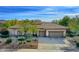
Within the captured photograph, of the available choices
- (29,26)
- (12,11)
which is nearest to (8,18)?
(12,11)

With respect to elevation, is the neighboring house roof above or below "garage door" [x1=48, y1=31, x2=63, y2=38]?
above

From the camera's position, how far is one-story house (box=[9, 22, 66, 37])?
2494mm

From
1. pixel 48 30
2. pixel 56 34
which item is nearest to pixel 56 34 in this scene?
pixel 56 34

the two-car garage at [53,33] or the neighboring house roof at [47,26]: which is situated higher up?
the neighboring house roof at [47,26]

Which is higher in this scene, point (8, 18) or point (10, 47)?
point (8, 18)

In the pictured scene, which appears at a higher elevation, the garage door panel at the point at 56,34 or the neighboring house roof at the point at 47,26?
the neighboring house roof at the point at 47,26

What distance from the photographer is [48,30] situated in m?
2.53

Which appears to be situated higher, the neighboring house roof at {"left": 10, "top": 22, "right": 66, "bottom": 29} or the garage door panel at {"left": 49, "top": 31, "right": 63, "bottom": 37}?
the neighboring house roof at {"left": 10, "top": 22, "right": 66, "bottom": 29}

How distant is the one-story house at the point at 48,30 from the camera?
8.18ft

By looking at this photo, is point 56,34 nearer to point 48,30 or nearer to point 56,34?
point 56,34

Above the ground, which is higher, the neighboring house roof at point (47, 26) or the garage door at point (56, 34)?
the neighboring house roof at point (47, 26)
